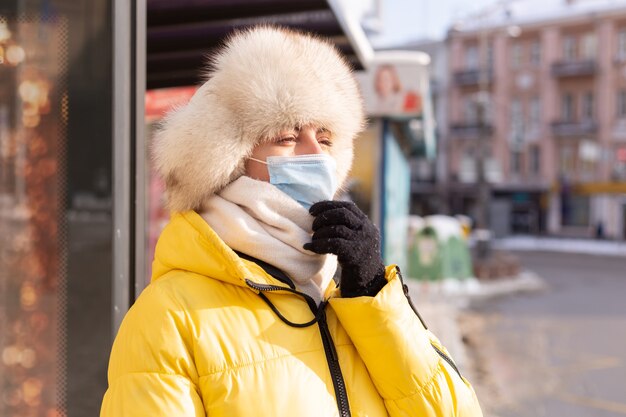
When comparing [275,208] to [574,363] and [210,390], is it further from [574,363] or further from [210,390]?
[574,363]

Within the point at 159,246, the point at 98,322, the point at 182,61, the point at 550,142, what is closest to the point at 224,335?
the point at 159,246

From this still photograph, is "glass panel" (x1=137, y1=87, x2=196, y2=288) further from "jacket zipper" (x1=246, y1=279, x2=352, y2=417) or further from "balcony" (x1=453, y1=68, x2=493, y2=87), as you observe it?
"balcony" (x1=453, y1=68, x2=493, y2=87)

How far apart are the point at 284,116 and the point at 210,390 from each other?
2.12ft

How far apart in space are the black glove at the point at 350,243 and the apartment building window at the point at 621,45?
40.1m

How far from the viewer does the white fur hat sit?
146cm

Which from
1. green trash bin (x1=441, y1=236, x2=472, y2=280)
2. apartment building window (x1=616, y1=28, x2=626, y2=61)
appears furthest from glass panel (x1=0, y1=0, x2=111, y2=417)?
apartment building window (x1=616, y1=28, x2=626, y2=61)

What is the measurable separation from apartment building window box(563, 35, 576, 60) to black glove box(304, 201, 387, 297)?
41579 mm

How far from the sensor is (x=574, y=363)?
7.55 meters

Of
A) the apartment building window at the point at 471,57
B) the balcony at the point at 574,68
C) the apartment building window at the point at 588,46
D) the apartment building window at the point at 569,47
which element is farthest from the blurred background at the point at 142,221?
the apartment building window at the point at 471,57

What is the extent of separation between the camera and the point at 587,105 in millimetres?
38062

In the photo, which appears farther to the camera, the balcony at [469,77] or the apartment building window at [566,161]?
the balcony at [469,77]

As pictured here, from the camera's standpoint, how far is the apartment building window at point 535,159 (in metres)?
39.1

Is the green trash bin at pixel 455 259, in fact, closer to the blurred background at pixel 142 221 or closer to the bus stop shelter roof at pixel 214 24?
the blurred background at pixel 142 221

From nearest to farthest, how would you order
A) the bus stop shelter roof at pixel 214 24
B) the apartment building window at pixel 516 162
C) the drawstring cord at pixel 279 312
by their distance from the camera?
the drawstring cord at pixel 279 312 < the bus stop shelter roof at pixel 214 24 < the apartment building window at pixel 516 162
